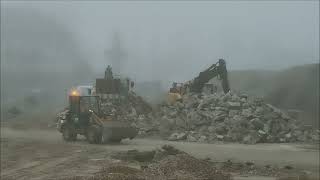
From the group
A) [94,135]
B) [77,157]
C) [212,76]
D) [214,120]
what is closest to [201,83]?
[212,76]

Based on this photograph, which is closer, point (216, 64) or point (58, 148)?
point (58, 148)

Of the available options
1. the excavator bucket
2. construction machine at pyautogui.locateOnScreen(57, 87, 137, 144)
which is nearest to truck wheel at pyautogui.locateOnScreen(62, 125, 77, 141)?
construction machine at pyautogui.locateOnScreen(57, 87, 137, 144)

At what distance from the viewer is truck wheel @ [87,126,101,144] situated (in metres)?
31.9

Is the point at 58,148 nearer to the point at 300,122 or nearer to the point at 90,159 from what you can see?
the point at 90,159

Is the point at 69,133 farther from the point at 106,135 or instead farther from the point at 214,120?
the point at 214,120

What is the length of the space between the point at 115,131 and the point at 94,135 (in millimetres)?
1212

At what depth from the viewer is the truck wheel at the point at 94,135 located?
3191 centimetres

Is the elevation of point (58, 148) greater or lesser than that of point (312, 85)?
lesser

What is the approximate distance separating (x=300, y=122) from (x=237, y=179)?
26509mm

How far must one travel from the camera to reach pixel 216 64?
157 feet

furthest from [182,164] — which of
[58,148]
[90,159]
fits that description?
[58,148]

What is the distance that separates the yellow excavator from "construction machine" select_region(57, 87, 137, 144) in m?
13.9

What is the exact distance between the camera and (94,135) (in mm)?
32094

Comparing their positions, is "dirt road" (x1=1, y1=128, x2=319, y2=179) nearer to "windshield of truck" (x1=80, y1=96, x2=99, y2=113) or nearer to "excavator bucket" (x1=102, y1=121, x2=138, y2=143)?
"excavator bucket" (x1=102, y1=121, x2=138, y2=143)
